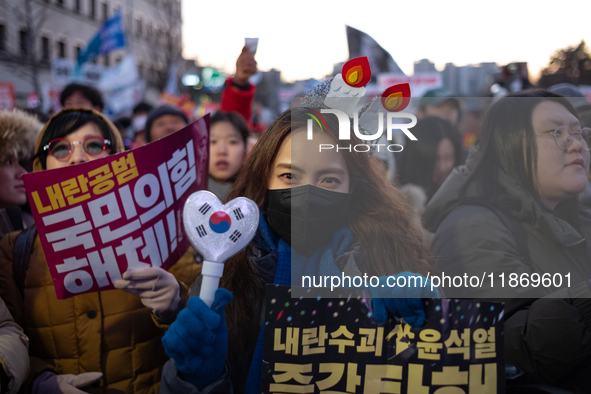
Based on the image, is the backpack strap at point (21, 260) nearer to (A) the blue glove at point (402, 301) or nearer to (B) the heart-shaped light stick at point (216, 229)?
(B) the heart-shaped light stick at point (216, 229)

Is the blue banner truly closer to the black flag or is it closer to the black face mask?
the black flag

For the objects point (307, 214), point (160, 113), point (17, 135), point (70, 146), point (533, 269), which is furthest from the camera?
point (160, 113)

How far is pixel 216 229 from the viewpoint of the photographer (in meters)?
1.28

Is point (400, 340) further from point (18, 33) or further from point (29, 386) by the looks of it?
point (18, 33)

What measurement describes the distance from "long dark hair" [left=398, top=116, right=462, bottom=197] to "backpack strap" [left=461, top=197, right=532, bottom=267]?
0.76 feet

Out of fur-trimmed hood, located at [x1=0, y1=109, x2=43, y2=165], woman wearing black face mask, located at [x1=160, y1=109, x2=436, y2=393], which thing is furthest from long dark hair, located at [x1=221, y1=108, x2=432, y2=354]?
fur-trimmed hood, located at [x1=0, y1=109, x2=43, y2=165]

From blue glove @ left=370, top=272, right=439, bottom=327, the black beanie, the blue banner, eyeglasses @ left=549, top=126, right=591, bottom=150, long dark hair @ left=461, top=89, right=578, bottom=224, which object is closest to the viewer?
blue glove @ left=370, top=272, right=439, bottom=327

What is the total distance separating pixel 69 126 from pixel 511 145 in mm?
1902

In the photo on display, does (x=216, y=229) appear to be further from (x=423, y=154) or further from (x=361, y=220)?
(x=423, y=154)

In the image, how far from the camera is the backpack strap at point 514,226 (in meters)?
1.58

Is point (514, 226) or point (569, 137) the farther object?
point (514, 226)

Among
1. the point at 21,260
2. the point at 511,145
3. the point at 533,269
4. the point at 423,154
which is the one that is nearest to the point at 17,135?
the point at 21,260

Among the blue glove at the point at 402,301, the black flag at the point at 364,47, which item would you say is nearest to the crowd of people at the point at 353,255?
the blue glove at the point at 402,301

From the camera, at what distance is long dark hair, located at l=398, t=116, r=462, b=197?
150 cm
